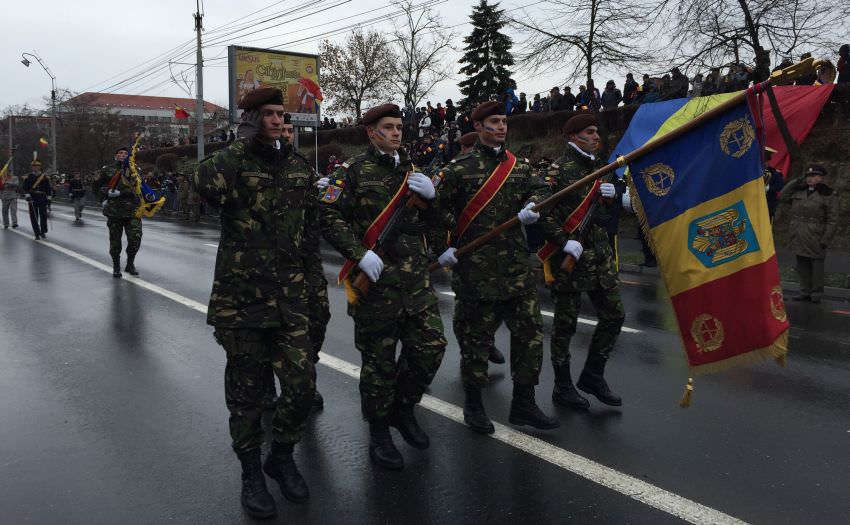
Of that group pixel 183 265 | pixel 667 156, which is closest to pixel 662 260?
pixel 667 156

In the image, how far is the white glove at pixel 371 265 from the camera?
12.6 feet

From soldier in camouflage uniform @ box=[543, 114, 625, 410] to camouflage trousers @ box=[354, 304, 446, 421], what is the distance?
129 centimetres

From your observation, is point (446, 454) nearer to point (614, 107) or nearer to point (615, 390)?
point (615, 390)

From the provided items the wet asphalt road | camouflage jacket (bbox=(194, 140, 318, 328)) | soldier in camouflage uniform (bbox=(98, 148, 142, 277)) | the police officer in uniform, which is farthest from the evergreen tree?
camouflage jacket (bbox=(194, 140, 318, 328))

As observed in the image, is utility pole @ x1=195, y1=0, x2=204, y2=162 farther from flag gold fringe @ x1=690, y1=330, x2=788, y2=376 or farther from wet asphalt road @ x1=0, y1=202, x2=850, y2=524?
flag gold fringe @ x1=690, y1=330, x2=788, y2=376

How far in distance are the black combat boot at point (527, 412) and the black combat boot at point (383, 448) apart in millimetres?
899

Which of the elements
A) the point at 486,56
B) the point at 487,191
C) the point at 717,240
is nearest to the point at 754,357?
the point at 717,240

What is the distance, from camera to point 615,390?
539cm

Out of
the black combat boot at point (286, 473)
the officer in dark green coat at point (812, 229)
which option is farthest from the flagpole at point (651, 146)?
the officer in dark green coat at point (812, 229)

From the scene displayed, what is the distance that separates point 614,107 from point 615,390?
1628 cm

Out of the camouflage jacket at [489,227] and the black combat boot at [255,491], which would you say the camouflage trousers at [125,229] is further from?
the black combat boot at [255,491]

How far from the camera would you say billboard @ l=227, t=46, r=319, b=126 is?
3092 centimetres

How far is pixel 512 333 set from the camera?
455 cm

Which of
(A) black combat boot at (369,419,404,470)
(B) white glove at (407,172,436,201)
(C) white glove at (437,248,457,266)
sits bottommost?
(A) black combat boot at (369,419,404,470)
